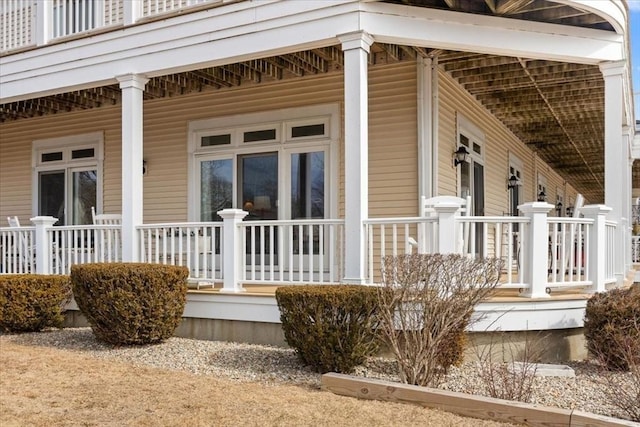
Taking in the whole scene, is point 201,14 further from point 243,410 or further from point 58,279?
point 243,410

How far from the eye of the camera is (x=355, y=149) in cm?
609

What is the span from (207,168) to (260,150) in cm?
106

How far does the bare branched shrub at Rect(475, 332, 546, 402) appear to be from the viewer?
168 inches

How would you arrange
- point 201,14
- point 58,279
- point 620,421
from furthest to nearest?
point 58,279
point 201,14
point 620,421

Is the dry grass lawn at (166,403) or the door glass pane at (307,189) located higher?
the door glass pane at (307,189)

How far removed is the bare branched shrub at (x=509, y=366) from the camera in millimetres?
4277

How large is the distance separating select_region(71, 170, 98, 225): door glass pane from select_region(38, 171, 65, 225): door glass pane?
31cm

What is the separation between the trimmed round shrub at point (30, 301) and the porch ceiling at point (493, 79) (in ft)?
11.1

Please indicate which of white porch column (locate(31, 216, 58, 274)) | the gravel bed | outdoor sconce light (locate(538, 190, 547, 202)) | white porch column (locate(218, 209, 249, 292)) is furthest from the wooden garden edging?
outdoor sconce light (locate(538, 190, 547, 202))

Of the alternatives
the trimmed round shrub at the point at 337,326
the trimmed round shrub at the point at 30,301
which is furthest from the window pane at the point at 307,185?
the trimmed round shrub at the point at 30,301

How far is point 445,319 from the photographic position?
4684mm

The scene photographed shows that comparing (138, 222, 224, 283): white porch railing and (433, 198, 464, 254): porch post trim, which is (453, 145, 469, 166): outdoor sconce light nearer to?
(433, 198, 464, 254): porch post trim

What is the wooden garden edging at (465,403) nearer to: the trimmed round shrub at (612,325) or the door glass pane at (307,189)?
the trimmed round shrub at (612,325)

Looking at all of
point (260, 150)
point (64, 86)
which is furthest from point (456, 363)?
point (64, 86)
